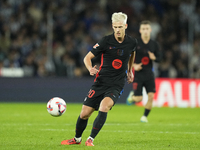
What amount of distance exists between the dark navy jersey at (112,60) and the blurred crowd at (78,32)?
10.7 meters

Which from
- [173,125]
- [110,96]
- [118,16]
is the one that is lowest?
[173,125]

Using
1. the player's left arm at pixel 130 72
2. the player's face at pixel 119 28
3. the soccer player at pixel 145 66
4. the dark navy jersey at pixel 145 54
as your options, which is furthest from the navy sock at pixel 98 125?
the dark navy jersey at pixel 145 54

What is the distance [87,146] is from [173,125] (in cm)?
432

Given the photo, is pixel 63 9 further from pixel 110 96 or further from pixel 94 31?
pixel 110 96

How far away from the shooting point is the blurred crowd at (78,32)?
18.0 m

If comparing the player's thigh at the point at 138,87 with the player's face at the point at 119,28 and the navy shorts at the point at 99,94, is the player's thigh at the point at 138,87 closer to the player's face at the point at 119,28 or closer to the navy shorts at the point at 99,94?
the navy shorts at the point at 99,94

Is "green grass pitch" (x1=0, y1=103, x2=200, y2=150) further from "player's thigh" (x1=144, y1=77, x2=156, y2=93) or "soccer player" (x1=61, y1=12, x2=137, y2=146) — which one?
"player's thigh" (x1=144, y1=77, x2=156, y2=93)

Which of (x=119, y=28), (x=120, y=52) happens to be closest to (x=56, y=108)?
(x=120, y=52)

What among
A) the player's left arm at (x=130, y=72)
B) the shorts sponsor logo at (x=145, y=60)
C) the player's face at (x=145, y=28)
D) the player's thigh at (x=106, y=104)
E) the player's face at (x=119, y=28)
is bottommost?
the shorts sponsor logo at (x=145, y=60)

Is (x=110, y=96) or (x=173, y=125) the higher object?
(x=110, y=96)

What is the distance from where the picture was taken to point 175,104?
16.8 meters

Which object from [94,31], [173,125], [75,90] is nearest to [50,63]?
[75,90]

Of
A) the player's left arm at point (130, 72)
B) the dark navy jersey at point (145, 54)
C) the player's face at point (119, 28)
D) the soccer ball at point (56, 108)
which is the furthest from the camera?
the dark navy jersey at point (145, 54)

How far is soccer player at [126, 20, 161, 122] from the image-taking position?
436 inches
